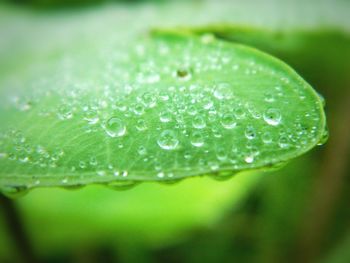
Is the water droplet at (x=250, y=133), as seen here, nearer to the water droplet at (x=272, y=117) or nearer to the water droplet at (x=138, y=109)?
the water droplet at (x=272, y=117)

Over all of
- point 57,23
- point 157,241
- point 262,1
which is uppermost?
point 262,1

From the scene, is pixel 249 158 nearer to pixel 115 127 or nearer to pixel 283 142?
pixel 283 142

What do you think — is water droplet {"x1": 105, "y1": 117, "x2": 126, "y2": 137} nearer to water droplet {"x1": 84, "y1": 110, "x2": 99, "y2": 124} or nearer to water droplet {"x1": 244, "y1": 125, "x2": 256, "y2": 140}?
water droplet {"x1": 84, "y1": 110, "x2": 99, "y2": 124}

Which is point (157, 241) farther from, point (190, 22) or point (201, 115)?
point (201, 115)

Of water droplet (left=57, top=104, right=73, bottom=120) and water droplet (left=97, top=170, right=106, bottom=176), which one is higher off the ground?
water droplet (left=97, top=170, right=106, bottom=176)

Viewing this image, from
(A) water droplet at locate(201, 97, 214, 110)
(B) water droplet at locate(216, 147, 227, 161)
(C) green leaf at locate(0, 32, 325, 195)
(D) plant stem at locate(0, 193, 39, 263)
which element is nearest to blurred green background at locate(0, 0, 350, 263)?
(D) plant stem at locate(0, 193, 39, 263)

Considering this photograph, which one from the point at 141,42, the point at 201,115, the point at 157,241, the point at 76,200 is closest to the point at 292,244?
the point at 157,241

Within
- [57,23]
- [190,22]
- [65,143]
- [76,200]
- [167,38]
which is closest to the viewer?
[65,143]

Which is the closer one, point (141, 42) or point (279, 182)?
point (141, 42)

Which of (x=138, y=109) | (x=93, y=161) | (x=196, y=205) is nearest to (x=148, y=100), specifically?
(x=138, y=109)
